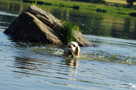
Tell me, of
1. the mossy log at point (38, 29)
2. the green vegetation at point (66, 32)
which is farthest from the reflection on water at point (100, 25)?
the green vegetation at point (66, 32)

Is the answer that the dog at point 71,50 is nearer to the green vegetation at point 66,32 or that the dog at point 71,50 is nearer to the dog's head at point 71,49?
the dog's head at point 71,49

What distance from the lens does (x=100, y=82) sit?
32.2 feet

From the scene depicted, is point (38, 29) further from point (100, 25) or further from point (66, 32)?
point (100, 25)

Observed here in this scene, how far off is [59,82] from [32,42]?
10.4 meters

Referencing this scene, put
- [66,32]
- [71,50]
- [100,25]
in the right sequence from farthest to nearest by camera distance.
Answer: [100,25] < [66,32] < [71,50]

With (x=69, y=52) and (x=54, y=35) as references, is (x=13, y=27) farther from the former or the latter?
(x=69, y=52)

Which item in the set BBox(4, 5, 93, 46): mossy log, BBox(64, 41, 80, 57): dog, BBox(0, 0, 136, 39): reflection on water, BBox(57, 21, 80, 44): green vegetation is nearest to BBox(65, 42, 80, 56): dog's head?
BBox(64, 41, 80, 57): dog

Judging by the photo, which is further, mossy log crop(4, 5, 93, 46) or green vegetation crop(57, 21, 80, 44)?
green vegetation crop(57, 21, 80, 44)

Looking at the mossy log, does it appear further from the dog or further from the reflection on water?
the dog

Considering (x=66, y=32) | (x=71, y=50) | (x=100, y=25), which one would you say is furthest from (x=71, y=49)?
(x=100, y=25)

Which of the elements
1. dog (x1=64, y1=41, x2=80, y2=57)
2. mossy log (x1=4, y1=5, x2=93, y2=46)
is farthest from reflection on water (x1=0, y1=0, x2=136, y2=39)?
dog (x1=64, y1=41, x2=80, y2=57)

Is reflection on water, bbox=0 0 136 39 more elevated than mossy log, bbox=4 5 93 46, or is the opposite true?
mossy log, bbox=4 5 93 46

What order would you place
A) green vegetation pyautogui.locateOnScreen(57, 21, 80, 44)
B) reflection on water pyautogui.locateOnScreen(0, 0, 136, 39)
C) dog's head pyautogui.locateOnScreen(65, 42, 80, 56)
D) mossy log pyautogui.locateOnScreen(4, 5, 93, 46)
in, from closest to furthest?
dog's head pyautogui.locateOnScreen(65, 42, 80, 56), mossy log pyautogui.locateOnScreen(4, 5, 93, 46), green vegetation pyautogui.locateOnScreen(57, 21, 80, 44), reflection on water pyautogui.locateOnScreen(0, 0, 136, 39)

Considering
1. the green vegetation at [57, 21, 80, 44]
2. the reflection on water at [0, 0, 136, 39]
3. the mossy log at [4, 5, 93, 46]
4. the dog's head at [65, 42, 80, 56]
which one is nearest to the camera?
the dog's head at [65, 42, 80, 56]
